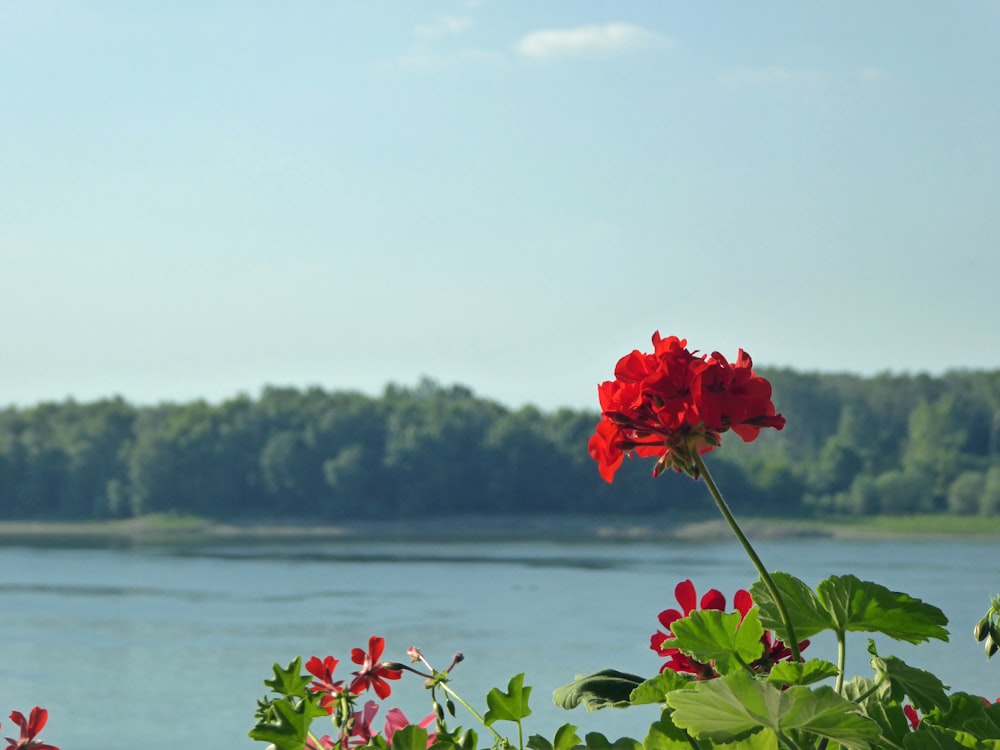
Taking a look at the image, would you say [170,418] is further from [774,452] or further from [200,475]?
[774,452]

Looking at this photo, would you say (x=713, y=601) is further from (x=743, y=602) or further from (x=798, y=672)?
(x=798, y=672)

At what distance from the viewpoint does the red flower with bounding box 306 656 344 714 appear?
4.22 feet

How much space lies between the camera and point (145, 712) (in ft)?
64.1

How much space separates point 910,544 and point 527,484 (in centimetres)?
1966

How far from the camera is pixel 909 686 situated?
3.64 ft

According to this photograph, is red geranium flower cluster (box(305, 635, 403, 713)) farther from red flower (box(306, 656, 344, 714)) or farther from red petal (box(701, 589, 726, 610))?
red petal (box(701, 589, 726, 610))

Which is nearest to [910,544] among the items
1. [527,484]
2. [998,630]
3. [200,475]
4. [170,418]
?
[527,484]

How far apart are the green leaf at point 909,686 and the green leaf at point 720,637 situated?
109mm

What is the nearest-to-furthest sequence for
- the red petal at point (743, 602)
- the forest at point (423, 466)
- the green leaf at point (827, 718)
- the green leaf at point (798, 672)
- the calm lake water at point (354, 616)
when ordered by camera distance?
1. the green leaf at point (827, 718)
2. the green leaf at point (798, 672)
3. the red petal at point (743, 602)
4. the calm lake water at point (354, 616)
5. the forest at point (423, 466)

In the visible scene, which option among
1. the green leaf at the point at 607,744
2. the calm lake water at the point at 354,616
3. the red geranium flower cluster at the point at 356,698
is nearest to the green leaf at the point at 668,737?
the green leaf at the point at 607,744

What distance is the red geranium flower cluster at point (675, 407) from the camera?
111cm

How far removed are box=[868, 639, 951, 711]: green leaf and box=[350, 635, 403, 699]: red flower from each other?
469 millimetres

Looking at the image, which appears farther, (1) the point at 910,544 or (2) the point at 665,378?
(1) the point at 910,544

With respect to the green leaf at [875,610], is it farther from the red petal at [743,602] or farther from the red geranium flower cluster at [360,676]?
the red geranium flower cluster at [360,676]
